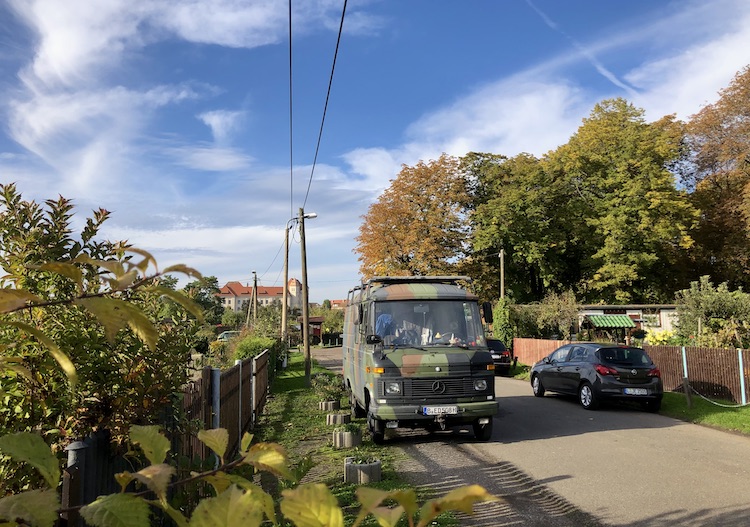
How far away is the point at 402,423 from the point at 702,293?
13073mm

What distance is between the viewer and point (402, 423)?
915 centimetres

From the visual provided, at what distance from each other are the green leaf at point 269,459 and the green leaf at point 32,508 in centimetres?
30

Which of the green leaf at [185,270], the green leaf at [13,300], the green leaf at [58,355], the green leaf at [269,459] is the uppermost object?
the green leaf at [185,270]

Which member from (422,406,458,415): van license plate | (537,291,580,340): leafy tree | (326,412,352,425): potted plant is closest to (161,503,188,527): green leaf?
(422,406,458,415): van license plate

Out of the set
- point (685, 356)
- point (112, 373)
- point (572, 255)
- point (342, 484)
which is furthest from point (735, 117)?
point (112, 373)

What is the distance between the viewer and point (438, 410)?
9055 mm

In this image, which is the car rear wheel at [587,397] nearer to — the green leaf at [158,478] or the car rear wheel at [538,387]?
the car rear wheel at [538,387]

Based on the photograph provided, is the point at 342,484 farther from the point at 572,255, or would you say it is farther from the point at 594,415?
the point at 572,255

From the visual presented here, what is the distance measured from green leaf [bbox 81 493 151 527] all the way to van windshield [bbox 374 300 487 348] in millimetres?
8916

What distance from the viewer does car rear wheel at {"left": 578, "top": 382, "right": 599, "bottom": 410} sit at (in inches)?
509

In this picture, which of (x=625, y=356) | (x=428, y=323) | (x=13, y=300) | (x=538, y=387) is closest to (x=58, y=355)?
(x=13, y=300)

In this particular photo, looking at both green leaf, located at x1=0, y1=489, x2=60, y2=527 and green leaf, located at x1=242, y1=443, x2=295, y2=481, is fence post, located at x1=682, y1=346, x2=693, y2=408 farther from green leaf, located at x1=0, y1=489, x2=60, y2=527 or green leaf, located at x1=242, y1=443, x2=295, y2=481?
green leaf, located at x1=0, y1=489, x2=60, y2=527

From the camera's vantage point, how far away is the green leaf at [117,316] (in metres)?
0.81

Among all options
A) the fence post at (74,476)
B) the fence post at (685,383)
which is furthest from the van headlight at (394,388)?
the fence post at (685,383)
